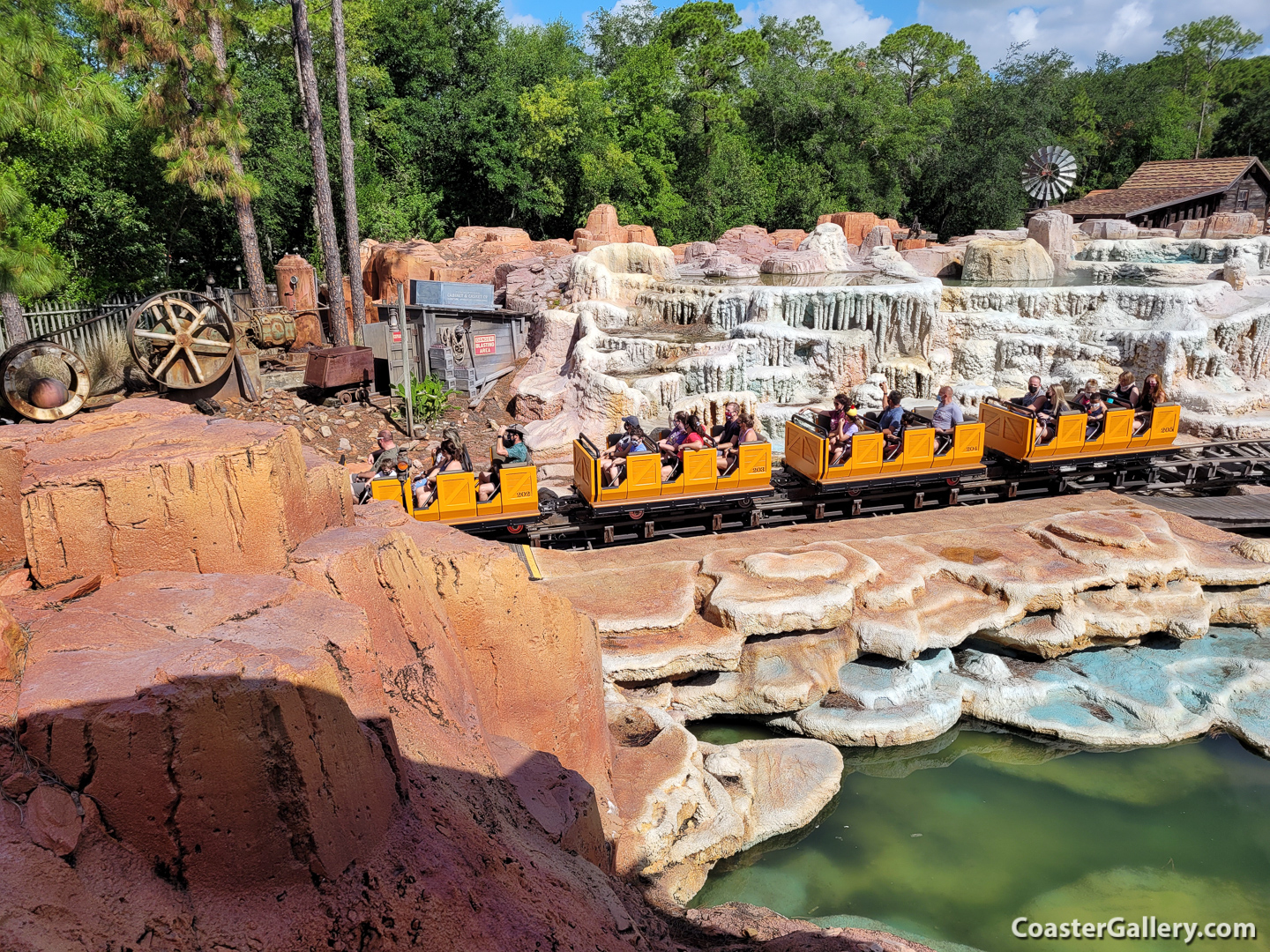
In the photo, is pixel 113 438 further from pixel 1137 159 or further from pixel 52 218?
pixel 1137 159

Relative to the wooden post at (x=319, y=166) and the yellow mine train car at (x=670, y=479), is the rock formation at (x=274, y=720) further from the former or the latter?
the wooden post at (x=319, y=166)

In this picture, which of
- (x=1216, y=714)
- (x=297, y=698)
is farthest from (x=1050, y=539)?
(x=297, y=698)

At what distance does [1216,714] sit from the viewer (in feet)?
29.7

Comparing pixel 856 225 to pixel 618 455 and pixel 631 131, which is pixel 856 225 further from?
pixel 618 455

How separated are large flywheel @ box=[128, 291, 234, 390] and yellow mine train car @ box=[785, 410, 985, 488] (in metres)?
9.97

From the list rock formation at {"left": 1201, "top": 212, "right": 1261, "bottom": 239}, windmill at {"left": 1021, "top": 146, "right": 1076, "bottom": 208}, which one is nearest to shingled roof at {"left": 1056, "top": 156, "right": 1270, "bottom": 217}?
windmill at {"left": 1021, "top": 146, "right": 1076, "bottom": 208}

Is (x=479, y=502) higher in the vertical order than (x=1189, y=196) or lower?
lower

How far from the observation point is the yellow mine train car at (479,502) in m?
10.9

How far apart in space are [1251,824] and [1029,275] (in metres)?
19.0

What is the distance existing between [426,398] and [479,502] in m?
7.16

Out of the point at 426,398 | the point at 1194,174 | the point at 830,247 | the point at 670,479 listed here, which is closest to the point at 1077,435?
the point at 670,479

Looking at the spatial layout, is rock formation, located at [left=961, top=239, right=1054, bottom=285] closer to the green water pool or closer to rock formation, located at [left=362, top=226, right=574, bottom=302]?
rock formation, located at [left=362, top=226, right=574, bottom=302]

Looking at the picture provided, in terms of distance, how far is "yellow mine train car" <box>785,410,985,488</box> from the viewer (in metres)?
12.3

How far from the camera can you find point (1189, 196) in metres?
29.6
